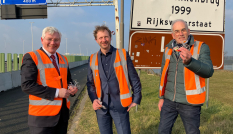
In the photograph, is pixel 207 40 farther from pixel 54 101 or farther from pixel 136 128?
pixel 54 101

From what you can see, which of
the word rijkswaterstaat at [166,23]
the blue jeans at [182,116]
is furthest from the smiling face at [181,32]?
the word rijkswaterstaat at [166,23]

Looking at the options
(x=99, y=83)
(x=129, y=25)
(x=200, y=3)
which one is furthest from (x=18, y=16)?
(x=99, y=83)

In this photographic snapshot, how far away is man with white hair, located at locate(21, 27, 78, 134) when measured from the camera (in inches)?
83.9

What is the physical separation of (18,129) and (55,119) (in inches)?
113

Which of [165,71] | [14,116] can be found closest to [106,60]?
[165,71]

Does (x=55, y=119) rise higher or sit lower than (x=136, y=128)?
higher

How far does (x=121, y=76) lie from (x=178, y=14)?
4.16 meters

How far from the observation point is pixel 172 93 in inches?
104

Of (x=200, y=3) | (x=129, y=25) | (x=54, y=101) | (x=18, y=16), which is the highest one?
(x=18, y=16)

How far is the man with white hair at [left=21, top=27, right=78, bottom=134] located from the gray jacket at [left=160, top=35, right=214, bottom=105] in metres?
1.37

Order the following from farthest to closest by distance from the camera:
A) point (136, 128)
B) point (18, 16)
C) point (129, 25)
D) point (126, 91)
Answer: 1. point (18, 16)
2. point (129, 25)
3. point (136, 128)
4. point (126, 91)

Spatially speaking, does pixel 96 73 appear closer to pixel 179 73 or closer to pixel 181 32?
pixel 179 73

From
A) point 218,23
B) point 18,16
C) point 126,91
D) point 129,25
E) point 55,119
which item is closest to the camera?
point 55,119

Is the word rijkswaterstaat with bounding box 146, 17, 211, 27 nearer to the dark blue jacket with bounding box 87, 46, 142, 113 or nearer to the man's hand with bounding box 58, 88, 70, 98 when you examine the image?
the dark blue jacket with bounding box 87, 46, 142, 113
